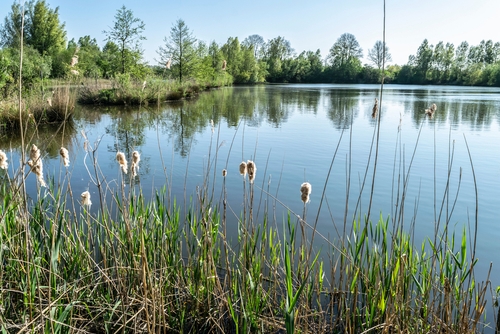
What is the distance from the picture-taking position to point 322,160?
8969 millimetres

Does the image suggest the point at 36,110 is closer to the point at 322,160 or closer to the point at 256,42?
the point at 322,160

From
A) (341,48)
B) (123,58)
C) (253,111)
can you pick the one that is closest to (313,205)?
(253,111)

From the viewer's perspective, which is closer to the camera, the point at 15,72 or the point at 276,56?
the point at 15,72

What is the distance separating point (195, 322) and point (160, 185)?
445 centimetres

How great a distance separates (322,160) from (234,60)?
174 feet

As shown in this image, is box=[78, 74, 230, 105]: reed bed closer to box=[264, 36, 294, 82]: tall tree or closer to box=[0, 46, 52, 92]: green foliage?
box=[0, 46, 52, 92]: green foliage

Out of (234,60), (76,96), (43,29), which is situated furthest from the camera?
(234,60)

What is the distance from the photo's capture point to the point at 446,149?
10.5 meters

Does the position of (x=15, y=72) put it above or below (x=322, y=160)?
above

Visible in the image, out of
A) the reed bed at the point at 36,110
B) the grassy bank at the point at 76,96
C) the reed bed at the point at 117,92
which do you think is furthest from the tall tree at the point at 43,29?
the reed bed at the point at 36,110

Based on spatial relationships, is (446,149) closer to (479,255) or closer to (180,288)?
(479,255)

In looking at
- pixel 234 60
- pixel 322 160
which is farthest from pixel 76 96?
pixel 234 60

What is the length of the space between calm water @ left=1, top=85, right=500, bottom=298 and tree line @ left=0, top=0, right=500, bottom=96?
168 inches

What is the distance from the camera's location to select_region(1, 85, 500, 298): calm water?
500cm
